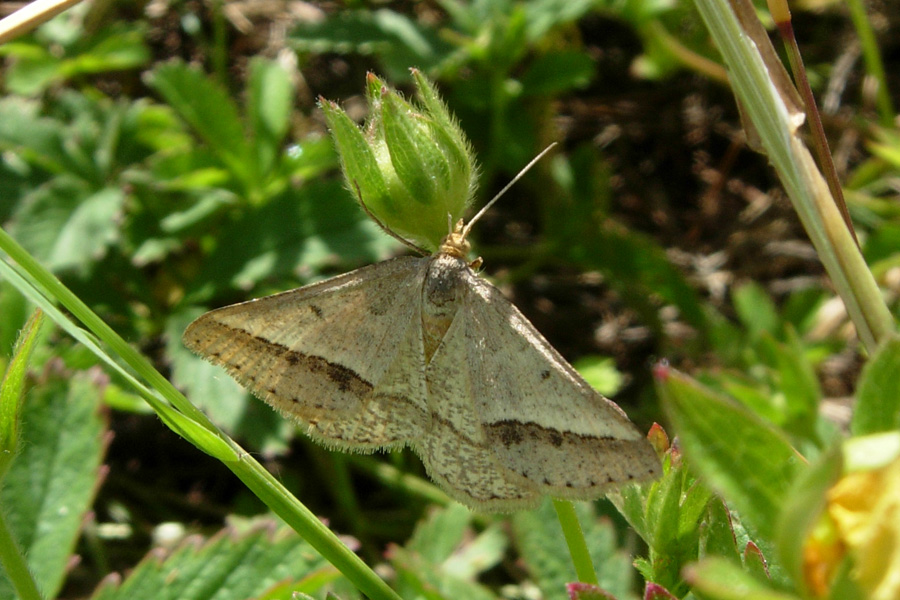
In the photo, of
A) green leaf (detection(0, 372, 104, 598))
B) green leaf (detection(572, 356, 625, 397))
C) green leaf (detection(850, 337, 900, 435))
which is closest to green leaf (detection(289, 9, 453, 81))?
green leaf (detection(572, 356, 625, 397))

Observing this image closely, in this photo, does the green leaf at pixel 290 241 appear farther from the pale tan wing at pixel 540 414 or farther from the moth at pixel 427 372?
the pale tan wing at pixel 540 414

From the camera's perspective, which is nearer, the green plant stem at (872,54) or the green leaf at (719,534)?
the green leaf at (719,534)

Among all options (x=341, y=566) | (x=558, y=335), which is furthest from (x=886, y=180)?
(x=341, y=566)

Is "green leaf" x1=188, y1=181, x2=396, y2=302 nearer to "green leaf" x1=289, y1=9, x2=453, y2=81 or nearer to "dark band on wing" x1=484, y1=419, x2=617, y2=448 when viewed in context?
"green leaf" x1=289, y1=9, x2=453, y2=81

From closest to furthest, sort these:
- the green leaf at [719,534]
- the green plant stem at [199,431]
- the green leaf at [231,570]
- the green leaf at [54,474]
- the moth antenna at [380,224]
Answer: the green leaf at [719,534] < the green plant stem at [199,431] < the moth antenna at [380,224] < the green leaf at [231,570] < the green leaf at [54,474]

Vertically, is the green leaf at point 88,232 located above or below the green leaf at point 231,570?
above

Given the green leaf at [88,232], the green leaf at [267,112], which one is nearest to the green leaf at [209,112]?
the green leaf at [267,112]
